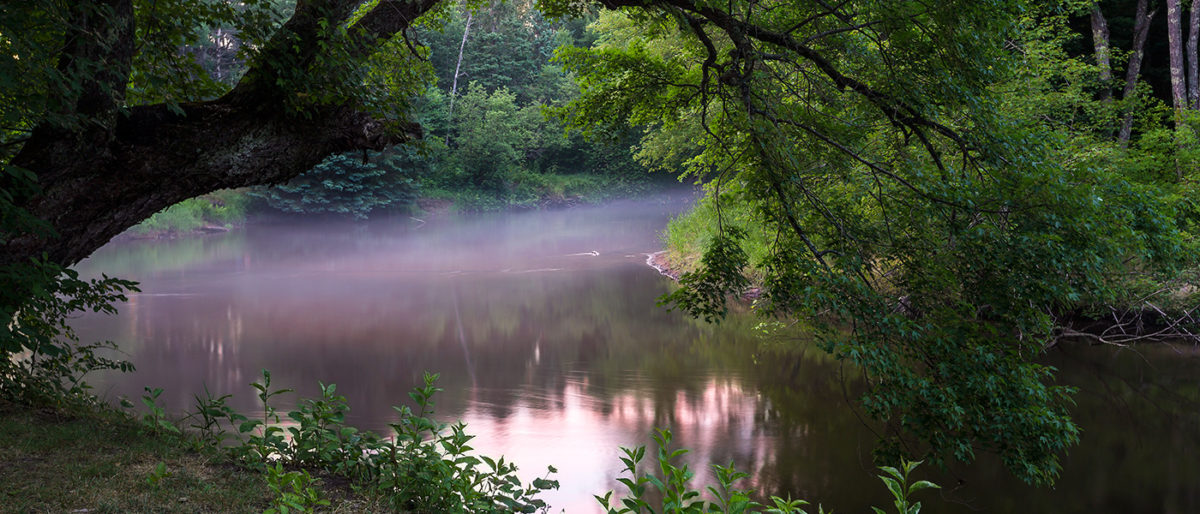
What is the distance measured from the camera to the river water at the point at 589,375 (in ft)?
19.7

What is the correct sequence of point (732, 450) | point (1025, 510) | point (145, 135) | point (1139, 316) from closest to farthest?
1. point (145, 135)
2. point (1025, 510)
3. point (732, 450)
4. point (1139, 316)

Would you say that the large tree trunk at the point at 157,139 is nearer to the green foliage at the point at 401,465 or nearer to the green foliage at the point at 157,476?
the green foliage at the point at 401,465

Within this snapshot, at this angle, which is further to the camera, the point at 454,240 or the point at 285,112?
the point at 454,240

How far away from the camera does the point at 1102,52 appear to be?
40.8ft

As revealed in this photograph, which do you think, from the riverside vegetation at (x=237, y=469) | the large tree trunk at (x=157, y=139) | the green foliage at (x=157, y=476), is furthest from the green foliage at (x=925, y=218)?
the green foliage at (x=157, y=476)

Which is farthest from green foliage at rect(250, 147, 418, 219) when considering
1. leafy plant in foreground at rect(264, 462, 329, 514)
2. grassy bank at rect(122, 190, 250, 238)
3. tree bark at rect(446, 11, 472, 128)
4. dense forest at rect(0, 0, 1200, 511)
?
leafy plant in foreground at rect(264, 462, 329, 514)

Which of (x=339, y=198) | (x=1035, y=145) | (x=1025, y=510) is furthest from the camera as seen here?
(x=339, y=198)

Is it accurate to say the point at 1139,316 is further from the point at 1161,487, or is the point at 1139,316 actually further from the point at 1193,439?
the point at 1161,487

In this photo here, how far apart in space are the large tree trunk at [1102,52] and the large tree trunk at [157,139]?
38.8ft

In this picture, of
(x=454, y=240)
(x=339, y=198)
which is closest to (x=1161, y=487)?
(x=454, y=240)

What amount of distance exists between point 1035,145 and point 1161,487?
326 cm

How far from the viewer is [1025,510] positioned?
5.43m

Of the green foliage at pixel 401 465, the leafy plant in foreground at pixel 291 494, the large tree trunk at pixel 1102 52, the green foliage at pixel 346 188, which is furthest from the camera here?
the green foliage at pixel 346 188

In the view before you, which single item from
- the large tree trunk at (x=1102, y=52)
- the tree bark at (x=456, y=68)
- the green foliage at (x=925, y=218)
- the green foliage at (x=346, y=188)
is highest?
the tree bark at (x=456, y=68)
